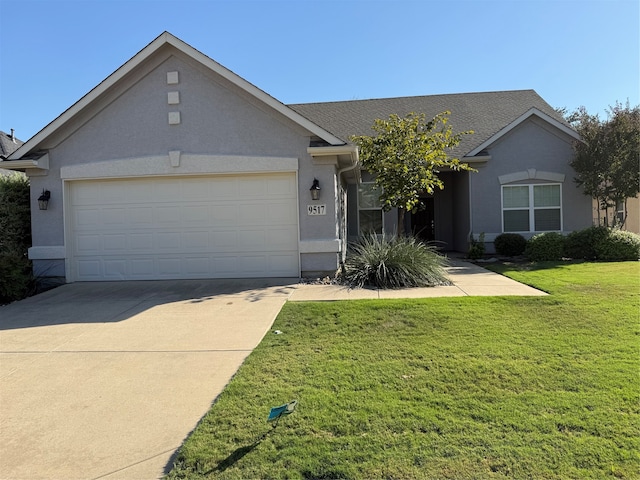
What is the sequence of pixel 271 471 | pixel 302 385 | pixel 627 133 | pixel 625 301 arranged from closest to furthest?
pixel 271 471 → pixel 302 385 → pixel 625 301 → pixel 627 133

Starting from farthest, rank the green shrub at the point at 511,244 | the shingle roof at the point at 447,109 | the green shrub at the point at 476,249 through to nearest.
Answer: the shingle roof at the point at 447,109 < the green shrub at the point at 476,249 < the green shrub at the point at 511,244

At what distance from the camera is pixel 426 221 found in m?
18.7

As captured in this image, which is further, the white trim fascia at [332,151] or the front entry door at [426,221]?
the front entry door at [426,221]

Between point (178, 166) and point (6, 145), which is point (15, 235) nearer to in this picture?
point (178, 166)

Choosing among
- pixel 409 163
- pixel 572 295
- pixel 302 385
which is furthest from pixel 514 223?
pixel 302 385

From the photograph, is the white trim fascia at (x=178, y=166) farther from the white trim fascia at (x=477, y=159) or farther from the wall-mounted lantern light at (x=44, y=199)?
the white trim fascia at (x=477, y=159)

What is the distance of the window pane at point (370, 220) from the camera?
52.3 feet

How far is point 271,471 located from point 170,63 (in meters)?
9.83

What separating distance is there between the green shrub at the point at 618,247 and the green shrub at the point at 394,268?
6.04 metres

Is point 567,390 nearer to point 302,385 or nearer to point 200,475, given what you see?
point 302,385

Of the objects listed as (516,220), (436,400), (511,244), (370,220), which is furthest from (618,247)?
(436,400)

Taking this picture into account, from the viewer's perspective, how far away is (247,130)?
32.4 ft

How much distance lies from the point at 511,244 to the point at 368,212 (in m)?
5.19

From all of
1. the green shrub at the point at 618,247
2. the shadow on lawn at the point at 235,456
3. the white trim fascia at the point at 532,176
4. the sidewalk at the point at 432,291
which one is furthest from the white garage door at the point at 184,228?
the green shrub at the point at 618,247
